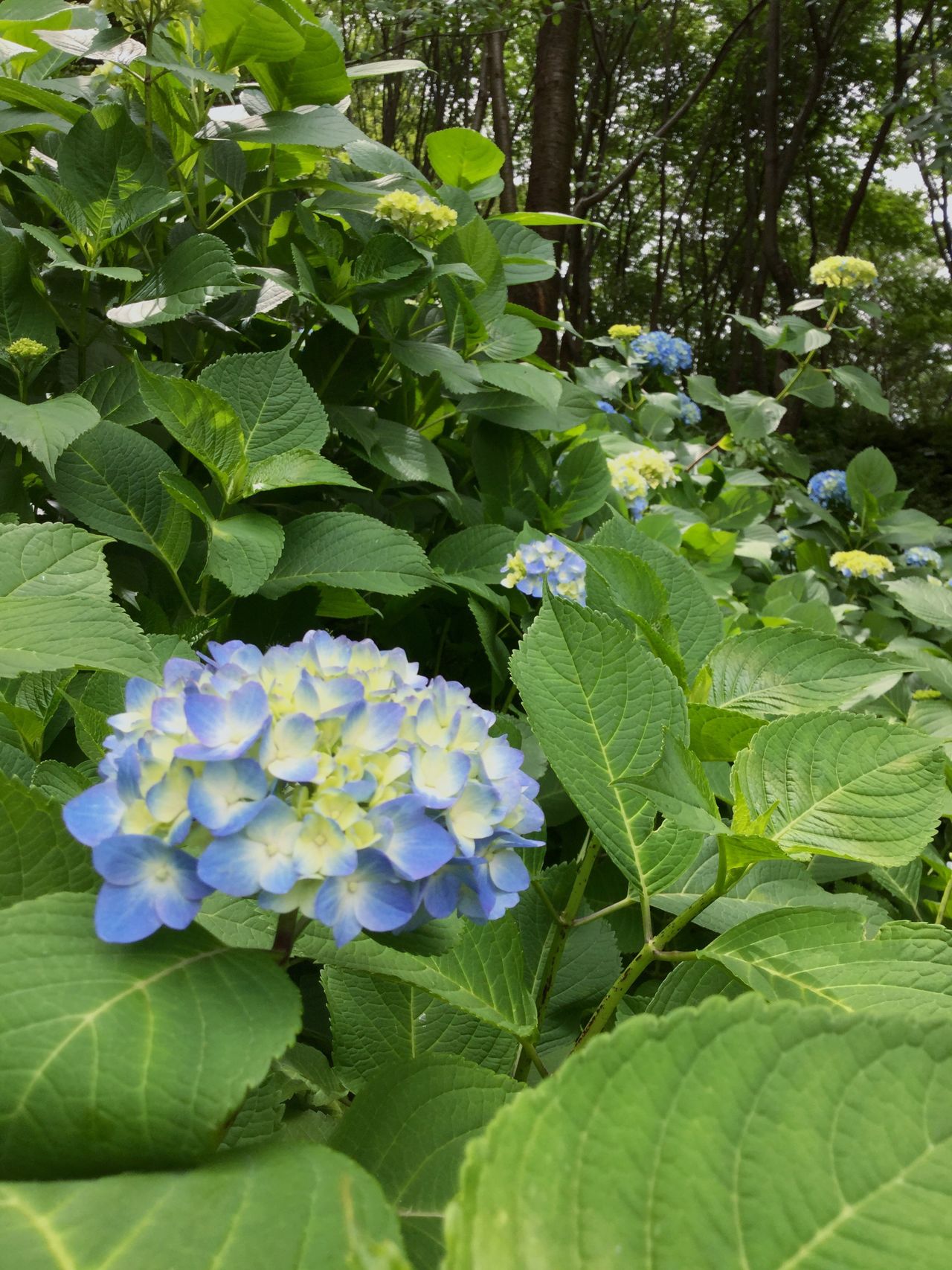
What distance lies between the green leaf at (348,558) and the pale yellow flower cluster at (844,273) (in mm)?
2910

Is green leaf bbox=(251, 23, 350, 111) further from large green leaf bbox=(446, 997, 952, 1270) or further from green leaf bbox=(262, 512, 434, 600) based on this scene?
large green leaf bbox=(446, 997, 952, 1270)

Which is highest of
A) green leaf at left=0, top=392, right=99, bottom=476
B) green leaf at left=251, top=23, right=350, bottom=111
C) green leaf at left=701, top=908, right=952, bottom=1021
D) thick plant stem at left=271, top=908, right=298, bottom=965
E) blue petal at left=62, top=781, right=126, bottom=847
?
green leaf at left=251, top=23, right=350, bottom=111

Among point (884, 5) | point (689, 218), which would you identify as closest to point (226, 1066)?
point (884, 5)

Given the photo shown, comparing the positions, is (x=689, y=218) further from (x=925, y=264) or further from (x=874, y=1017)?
(x=874, y=1017)

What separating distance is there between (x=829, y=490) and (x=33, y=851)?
14.2ft

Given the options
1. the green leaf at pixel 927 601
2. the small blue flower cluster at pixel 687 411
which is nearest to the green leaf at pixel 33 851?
the green leaf at pixel 927 601

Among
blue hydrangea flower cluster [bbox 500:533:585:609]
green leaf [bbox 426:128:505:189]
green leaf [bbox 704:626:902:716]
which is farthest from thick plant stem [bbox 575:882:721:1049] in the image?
green leaf [bbox 426:128:505:189]

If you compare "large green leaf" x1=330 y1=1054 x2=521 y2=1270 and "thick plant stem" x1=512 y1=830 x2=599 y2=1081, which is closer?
"large green leaf" x1=330 y1=1054 x2=521 y2=1270

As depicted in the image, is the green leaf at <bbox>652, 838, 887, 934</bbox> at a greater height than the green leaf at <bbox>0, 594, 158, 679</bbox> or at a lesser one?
lesser

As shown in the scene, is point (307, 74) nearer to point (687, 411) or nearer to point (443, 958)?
point (443, 958)

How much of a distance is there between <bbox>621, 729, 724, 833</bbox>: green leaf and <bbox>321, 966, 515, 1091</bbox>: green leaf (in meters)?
0.27

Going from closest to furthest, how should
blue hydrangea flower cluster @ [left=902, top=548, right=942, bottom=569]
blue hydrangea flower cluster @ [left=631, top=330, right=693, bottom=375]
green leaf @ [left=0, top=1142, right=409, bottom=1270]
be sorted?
1. green leaf @ [left=0, top=1142, right=409, bottom=1270]
2. blue hydrangea flower cluster @ [left=902, top=548, right=942, bottom=569]
3. blue hydrangea flower cluster @ [left=631, top=330, right=693, bottom=375]

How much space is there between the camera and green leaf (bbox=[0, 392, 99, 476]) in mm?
1116

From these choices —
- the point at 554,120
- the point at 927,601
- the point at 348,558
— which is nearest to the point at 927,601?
the point at 927,601
